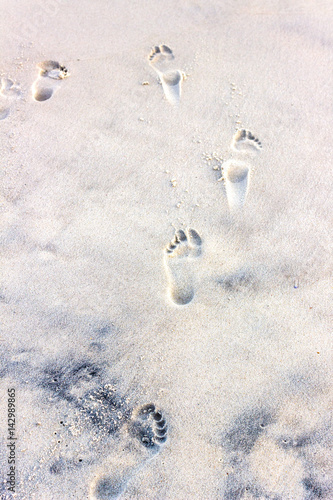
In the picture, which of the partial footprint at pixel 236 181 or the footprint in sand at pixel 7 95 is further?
the footprint in sand at pixel 7 95

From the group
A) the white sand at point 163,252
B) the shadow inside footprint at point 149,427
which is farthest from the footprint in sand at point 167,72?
the shadow inside footprint at point 149,427

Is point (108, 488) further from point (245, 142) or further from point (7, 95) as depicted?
point (7, 95)

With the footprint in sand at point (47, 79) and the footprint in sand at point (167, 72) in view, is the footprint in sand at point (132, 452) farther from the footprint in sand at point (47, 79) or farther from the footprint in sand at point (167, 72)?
the footprint in sand at point (47, 79)

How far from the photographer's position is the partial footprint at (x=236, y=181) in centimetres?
231

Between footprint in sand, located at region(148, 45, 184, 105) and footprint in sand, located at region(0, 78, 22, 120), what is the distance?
3.45ft

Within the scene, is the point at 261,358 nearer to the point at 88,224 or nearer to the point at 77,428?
the point at 77,428

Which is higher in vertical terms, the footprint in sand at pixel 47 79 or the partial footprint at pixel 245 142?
the partial footprint at pixel 245 142

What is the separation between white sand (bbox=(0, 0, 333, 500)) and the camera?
6.28 ft

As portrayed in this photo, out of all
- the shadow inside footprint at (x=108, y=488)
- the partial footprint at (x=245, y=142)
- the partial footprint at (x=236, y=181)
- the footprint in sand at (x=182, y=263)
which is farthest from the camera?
the partial footprint at (x=245, y=142)

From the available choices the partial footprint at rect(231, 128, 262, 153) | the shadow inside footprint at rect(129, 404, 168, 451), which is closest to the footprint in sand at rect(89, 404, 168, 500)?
the shadow inside footprint at rect(129, 404, 168, 451)

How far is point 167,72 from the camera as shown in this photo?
264 centimetres

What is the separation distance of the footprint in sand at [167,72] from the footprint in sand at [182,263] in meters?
1.07

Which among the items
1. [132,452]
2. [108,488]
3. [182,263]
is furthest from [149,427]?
[182,263]

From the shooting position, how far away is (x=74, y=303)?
214 centimetres
